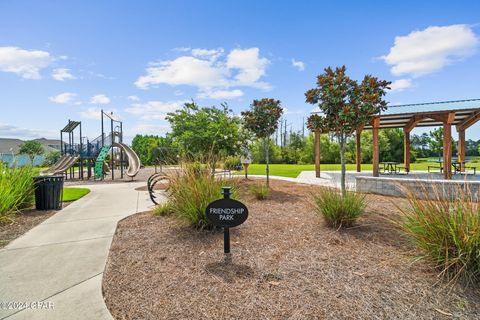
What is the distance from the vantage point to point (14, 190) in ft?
18.8

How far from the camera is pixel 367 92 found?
5.70 meters

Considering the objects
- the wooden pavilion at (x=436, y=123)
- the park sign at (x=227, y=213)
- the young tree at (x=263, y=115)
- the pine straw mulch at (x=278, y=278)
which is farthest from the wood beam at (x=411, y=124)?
the park sign at (x=227, y=213)

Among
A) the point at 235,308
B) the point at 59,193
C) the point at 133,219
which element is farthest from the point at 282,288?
the point at 59,193

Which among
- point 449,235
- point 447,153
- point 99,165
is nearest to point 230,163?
point 449,235

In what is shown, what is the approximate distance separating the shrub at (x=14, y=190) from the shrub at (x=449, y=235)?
680 cm

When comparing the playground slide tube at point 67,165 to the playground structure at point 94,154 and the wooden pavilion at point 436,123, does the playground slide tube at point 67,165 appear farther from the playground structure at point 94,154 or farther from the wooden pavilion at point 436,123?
the wooden pavilion at point 436,123

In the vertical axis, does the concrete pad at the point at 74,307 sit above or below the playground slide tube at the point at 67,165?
below

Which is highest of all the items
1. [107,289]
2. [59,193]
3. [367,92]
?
[367,92]

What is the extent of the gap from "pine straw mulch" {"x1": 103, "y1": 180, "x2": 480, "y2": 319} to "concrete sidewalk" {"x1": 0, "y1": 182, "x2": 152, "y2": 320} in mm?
180

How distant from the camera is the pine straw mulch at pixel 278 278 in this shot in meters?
2.14

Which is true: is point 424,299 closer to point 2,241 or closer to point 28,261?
point 28,261

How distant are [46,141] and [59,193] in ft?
247

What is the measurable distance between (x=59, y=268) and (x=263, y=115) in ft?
25.7

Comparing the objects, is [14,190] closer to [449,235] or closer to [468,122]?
[449,235]
